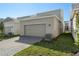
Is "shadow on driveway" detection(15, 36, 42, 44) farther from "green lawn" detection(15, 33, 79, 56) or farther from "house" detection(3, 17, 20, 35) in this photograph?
"house" detection(3, 17, 20, 35)

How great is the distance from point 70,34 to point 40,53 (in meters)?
0.99

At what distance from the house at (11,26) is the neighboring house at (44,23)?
0.38 ft

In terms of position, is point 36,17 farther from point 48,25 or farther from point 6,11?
point 6,11

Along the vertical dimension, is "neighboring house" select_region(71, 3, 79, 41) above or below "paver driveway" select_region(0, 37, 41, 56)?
above

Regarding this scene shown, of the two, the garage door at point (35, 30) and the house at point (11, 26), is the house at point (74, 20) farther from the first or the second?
the house at point (11, 26)

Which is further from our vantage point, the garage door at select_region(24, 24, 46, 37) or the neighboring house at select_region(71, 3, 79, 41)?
the garage door at select_region(24, 24, 46, 37)

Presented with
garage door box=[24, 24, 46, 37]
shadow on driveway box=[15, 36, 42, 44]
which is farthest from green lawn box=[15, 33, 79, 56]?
garage door box=[24, 24, 46, 37]

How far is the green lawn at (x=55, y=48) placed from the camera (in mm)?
4316

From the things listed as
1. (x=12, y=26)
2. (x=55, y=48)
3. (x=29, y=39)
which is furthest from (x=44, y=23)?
(x=12, y=26)

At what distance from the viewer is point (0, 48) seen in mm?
4461

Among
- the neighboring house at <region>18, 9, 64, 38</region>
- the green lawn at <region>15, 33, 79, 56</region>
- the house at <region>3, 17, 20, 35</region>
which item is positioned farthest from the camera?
the house at <region>3, 17, 20, 35</region>

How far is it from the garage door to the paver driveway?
15 centimetres

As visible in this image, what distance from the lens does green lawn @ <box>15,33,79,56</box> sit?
170 inches

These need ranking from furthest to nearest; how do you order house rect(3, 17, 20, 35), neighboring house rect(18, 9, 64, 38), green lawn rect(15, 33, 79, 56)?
house rect(3, 17, 20, 35) → neighboring house rect(18, 9, 64, 38) → green lawn rect(15, 33, 79, 56)
